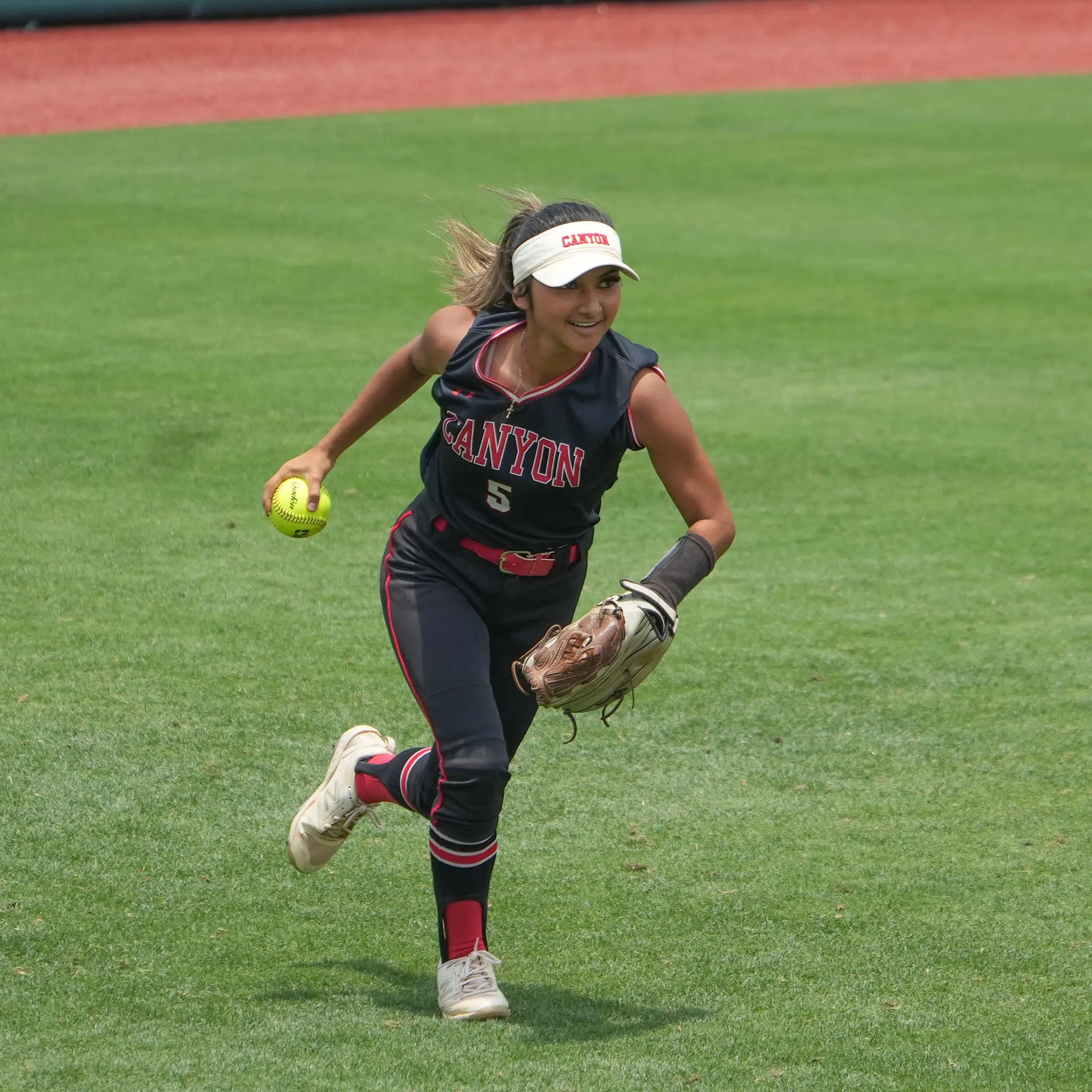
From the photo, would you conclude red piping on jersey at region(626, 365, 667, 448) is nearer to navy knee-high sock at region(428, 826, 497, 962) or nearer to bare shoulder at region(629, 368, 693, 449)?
bare shoulder at region(629, 368, 693, 449)

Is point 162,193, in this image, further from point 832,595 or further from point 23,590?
point 832,595

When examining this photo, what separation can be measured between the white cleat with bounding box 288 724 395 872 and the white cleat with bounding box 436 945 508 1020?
0.60m

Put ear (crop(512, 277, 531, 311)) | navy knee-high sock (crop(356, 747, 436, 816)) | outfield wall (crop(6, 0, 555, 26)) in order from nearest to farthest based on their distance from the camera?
ear (crop(512, 277, 531, 311))
navy knee-high sock (crop(356, 747, 436, 816))
outfield wall (crop(6, 0, 555, 26))

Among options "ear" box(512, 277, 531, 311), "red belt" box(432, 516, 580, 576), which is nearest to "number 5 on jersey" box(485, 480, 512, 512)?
"red belt" box(432, 516, 580, 576)

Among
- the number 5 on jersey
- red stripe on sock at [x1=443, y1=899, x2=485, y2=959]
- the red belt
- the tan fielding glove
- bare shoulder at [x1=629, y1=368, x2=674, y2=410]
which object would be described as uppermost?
bare shoulder at [x1=629, y1=368, x2=674, y2=410]

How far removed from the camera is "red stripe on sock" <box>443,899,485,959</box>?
13.4 ft

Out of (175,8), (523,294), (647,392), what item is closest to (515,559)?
(647,392)

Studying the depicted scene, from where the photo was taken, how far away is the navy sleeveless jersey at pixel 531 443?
407cm

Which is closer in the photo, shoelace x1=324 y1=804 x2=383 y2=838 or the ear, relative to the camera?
the ear

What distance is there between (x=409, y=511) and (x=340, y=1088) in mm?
1506

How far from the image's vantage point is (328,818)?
4539mm

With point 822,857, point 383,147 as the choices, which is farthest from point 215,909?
point 383,147

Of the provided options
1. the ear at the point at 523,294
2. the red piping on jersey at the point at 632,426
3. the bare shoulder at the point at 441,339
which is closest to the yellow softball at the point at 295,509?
the bare shoulder at the point at 441,339

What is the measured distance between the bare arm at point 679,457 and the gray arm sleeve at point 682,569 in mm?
29
